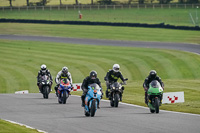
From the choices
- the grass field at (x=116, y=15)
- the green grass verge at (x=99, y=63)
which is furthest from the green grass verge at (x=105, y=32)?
the green grass verge at (x=99, y=63)

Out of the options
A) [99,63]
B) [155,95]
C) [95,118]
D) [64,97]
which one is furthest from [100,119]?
[99,63]

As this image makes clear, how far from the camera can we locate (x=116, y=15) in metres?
102

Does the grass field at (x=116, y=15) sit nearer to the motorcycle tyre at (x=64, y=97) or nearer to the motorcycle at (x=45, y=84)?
the motorcycle at (x=45, y=84)

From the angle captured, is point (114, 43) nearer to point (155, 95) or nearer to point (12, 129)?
point (155, 95)

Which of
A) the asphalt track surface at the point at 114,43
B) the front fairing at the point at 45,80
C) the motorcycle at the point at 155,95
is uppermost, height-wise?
the motorcycle at the point at 155,95

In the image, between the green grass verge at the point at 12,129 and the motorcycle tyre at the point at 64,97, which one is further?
the motorcycle tyre at the point at 64,97

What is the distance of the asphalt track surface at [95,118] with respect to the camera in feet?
53.7

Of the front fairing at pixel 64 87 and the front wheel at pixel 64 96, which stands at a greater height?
the front fairing at pixel 64 87

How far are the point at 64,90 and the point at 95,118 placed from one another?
7.42m

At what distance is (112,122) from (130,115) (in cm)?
Answer: 266

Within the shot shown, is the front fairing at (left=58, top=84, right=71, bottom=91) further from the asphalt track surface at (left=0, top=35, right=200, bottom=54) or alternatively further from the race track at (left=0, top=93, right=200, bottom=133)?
the asphalt track surface at (left=0, top=35, right=200, bottom=54)

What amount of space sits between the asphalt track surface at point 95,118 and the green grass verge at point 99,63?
7.34 metres

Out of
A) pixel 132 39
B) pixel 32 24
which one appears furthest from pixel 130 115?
pixel 32 24

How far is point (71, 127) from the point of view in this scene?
55.4ft
